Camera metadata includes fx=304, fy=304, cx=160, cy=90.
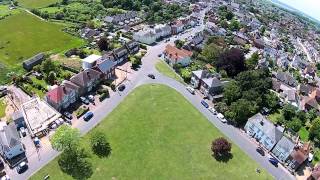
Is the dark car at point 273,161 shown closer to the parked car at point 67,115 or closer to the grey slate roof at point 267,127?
the grey slate roof at point 267,127

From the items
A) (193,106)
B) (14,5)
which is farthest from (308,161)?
(14,5)

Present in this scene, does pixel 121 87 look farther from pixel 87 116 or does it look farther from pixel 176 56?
pixel 176 56

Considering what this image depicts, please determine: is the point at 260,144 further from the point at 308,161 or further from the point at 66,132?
the point at 66,132

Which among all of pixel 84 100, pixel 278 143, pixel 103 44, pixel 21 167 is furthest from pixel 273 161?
pixel 103 44

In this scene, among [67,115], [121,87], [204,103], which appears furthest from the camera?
[121,87]

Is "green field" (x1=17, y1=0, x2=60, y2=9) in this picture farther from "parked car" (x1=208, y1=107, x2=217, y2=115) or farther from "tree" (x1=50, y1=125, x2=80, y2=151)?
"parked car" (x1=208, y1=107, x2=217, y2=115)

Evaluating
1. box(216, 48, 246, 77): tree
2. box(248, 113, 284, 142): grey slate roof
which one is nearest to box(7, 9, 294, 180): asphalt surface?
box(248, 113, 284, 142): grey slate roof
